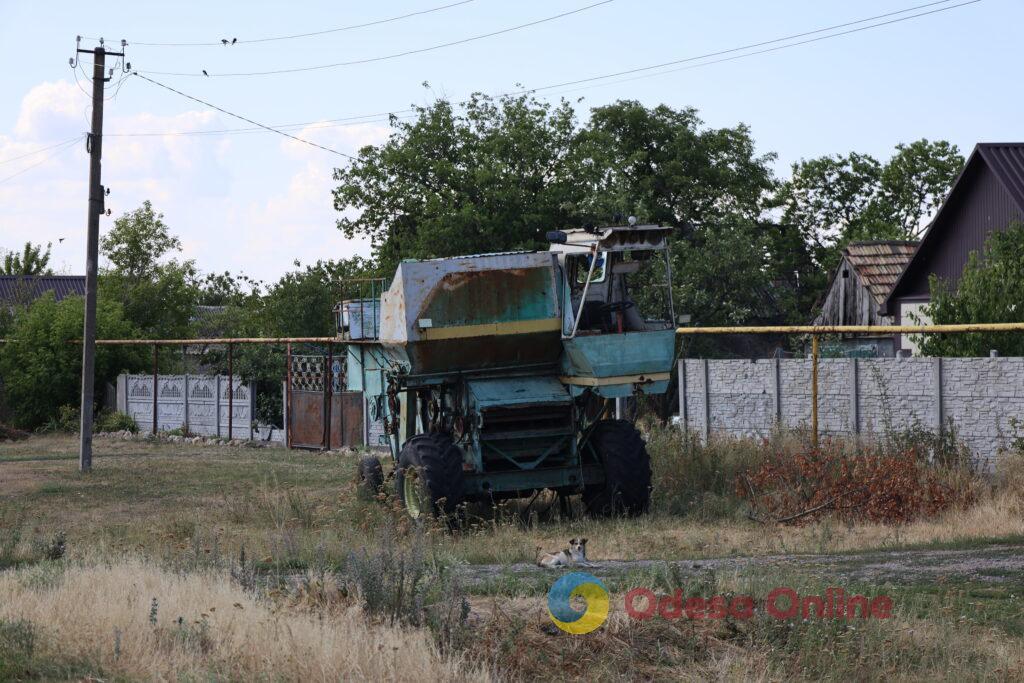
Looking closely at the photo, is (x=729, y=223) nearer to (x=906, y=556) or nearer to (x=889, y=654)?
(x=906, y=556)

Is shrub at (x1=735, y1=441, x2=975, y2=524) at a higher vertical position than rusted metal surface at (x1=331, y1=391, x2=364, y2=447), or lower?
lower

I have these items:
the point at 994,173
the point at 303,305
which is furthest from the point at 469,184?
the point at 994,173

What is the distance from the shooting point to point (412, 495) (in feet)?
47.0

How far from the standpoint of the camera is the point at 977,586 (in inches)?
379

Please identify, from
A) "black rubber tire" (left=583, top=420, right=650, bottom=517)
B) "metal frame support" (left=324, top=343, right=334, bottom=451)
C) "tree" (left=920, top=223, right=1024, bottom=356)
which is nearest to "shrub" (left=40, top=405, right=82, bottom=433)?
"metal frame support" (left=324, top=343, right=334, bottom=451)

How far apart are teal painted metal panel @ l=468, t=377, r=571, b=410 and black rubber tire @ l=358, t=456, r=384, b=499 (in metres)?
2.34

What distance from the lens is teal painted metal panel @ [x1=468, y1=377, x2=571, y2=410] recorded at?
46.9ft

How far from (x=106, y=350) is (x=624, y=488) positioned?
81.9 ft

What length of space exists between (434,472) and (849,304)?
27670 mm

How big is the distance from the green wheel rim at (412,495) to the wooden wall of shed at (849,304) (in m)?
23.9

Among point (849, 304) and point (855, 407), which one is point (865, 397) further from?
point (849, 304)

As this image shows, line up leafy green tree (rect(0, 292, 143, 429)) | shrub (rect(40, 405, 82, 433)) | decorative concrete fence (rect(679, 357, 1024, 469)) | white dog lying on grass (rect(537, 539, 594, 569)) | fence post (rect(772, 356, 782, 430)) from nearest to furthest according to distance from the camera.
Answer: white dog lying on grass (rect(537, 539, 594, 569))
decorative concrete fence (rect(679, 357, 1024, 469))
fence post (rect(772, 356, 782, 430))
shrub (rect(40, 405, 82, 433))
leafy green tree (rect(0, 292, 143, 429))

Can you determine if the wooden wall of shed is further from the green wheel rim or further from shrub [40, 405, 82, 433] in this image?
the green wheel rim

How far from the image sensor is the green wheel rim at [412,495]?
13773 millimetres
